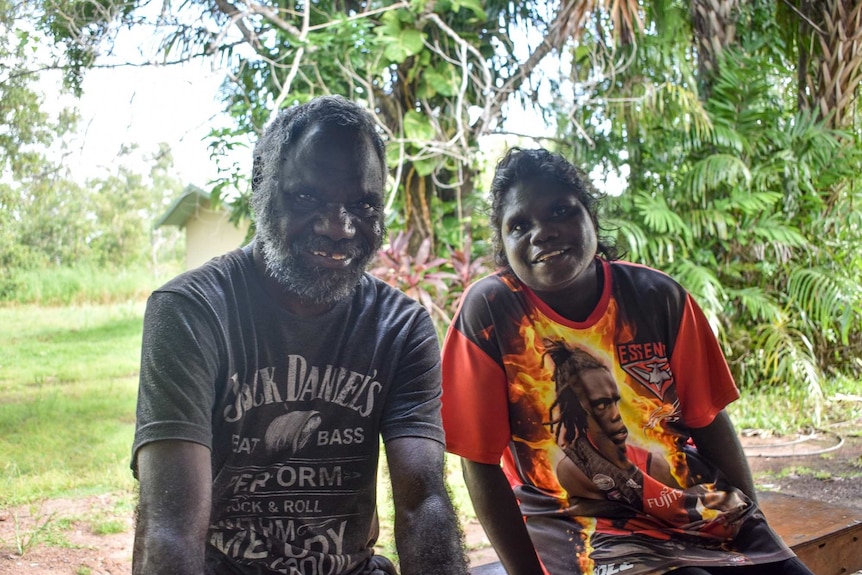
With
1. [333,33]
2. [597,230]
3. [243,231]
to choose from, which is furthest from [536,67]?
[597,230]

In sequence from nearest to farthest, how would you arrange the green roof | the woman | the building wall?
the woman, the green roof, the building wall

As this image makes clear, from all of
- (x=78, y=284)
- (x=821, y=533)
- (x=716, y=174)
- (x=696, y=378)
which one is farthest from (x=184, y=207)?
(x=716, y=174)

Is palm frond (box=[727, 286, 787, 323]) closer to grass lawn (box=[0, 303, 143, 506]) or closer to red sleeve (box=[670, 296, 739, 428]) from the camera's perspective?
red sleeve (box=[670, 296, 739, 428])

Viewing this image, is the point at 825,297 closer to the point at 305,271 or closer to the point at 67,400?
the point at 305,271

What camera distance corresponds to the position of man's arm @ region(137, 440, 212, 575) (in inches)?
54.3

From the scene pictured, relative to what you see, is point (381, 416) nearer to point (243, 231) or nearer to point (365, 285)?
point (365, 285)

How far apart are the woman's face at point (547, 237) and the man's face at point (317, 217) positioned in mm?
474

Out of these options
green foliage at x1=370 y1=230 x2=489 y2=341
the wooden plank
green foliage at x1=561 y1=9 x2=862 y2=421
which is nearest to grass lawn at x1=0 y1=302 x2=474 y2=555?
green foliage at x1=370 y1=230 x2=489 y2=341

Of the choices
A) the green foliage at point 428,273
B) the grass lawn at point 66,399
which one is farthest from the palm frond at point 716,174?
the grass lawn at point 66,399

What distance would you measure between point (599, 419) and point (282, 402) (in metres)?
0.77

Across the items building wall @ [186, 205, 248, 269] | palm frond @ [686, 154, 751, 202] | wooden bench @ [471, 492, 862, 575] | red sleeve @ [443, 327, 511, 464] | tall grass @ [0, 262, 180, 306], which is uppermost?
palm frond @ [686, 154, 751, 202]

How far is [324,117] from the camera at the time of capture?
169 cm

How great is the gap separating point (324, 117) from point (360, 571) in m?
0.90

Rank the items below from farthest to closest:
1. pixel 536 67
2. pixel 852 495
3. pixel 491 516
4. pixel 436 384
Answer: pixel 536 67 < pixel 852 495 < pixel 491 516 < pixel 436 384
